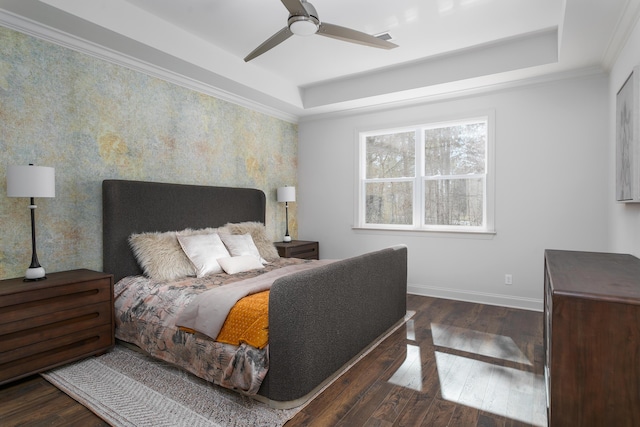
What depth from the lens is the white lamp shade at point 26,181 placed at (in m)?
2.34

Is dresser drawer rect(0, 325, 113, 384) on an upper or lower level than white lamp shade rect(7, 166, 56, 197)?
lower

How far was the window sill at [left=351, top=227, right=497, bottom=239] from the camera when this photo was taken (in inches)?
161

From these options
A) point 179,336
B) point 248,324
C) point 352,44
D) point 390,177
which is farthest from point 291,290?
point 390,177

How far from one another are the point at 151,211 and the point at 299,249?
2.04 m

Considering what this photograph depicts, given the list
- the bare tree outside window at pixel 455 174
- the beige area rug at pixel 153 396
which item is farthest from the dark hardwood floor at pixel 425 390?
the bare tree outside window at pixel 455 174

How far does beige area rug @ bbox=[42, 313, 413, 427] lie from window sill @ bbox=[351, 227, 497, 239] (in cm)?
224

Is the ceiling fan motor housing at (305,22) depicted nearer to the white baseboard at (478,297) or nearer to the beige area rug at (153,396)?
the beige area rug at (153,396)

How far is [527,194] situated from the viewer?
386cm

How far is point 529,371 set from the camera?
8.04 ft

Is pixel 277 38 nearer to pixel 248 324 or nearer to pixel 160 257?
pixel 248 324

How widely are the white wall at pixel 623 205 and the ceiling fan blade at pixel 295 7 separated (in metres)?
2.10

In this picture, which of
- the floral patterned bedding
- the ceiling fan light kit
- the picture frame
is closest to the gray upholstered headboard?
the floral patterned bedding

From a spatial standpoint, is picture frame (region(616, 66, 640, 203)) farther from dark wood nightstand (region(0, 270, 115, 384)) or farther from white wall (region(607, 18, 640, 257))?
dark wood nightstand (region(0, 270, 115, 384))

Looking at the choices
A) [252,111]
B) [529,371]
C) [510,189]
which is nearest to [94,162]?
[252,111]
